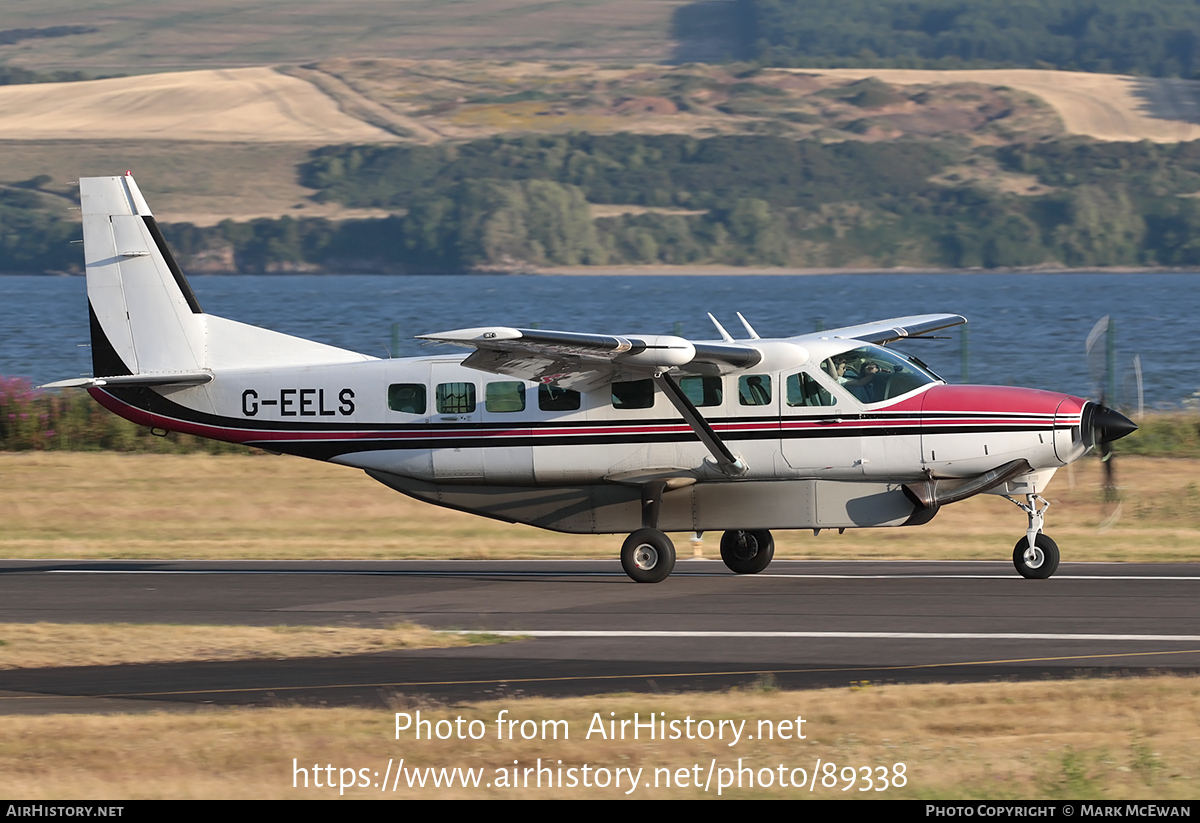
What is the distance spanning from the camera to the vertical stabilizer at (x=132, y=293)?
20.1 m

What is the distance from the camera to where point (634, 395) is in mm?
18391

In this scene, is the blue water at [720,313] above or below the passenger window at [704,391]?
below

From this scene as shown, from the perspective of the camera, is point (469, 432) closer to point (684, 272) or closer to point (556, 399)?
point (556, 399)

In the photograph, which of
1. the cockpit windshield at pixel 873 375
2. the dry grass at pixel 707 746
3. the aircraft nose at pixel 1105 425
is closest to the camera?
the dry grass at pixel 707 746

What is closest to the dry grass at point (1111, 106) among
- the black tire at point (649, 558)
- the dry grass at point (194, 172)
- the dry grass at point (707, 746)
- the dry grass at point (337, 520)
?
the dry grass at point (194, 172)

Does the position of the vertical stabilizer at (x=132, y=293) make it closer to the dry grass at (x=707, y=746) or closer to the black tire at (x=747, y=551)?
the black tire at (x=747, y=551)

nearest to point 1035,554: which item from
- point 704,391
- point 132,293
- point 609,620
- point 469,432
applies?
point 704,391

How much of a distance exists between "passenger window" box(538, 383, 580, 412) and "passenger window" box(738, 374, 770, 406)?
6.33 feet

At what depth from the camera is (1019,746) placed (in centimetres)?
934

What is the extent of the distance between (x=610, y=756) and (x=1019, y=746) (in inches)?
94.4

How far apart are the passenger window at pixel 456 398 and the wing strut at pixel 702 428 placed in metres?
2.49

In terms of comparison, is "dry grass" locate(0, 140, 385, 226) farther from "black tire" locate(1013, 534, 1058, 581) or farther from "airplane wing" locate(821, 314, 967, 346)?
"black tire" locate(1013, 534, 1058, 581)

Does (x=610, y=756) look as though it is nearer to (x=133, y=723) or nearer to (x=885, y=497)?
(x=133, y=723)
